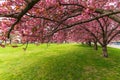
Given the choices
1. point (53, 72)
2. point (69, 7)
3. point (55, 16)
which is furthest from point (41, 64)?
point (55, 16)

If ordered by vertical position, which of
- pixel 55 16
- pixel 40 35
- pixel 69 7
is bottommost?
pixel 40 35

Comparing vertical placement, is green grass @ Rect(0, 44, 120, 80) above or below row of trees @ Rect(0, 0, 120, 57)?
below

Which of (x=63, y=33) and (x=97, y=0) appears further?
(x=63, y=33)

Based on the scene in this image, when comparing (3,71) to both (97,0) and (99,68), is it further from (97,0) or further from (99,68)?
(97,0)

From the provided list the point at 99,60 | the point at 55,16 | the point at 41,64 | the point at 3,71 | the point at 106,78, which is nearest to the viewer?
the point at 55,16

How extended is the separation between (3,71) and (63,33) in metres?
7.53

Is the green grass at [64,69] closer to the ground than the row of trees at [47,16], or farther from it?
closer to the ground

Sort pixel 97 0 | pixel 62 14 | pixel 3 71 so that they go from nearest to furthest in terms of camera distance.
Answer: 1. pixel 62 14
2. pixel 97 0
3. pixel 3 71

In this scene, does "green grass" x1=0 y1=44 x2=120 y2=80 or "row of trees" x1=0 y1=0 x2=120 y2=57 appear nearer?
"row of trees" x1=0 y1=0 x2=120 y2=57

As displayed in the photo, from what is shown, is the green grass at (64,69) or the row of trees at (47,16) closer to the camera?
the row of trees at (47,16)

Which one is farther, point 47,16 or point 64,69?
point 64,69

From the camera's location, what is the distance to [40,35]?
1262 cm

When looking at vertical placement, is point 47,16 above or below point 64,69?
above

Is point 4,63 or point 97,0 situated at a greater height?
point 97,0
